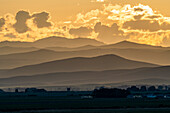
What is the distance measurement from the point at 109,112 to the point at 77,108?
17.8 meters

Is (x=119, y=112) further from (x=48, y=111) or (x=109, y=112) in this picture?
(x=48, y=111)

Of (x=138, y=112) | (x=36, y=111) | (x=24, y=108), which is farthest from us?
(x=24, y=108)

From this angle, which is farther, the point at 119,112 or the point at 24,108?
the point at 24,108

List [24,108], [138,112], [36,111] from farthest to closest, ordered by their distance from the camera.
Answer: [24,108] < [36,111] < [138,112]

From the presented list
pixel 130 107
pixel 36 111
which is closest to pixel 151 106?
pixel 130 107

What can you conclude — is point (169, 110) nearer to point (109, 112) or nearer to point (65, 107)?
point (109, 112)

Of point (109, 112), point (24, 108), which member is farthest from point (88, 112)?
point (24, 108)

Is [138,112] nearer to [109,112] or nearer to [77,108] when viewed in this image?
[109,112]

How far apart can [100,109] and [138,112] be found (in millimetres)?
14350

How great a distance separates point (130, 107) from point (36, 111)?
74.4 feet

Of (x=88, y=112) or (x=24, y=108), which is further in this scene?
(x=24, y=108)

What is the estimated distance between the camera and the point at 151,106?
164m

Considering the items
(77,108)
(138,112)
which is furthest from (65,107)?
(138,112)

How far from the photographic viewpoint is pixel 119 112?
5723 inches
